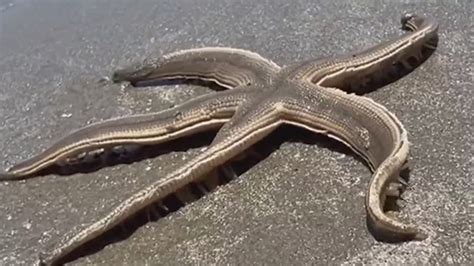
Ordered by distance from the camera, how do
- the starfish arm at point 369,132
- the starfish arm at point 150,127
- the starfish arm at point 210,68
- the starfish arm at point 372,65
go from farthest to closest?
1. the starfish arm at point 210,68
2. the starfish arm at point 372,65
3. the starfish arm at point 150,127
4. the starfish arm at point 369,132

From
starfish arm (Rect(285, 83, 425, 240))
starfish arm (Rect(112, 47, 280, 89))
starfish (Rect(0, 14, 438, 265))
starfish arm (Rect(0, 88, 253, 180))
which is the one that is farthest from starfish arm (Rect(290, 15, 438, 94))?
starfish arm (Rect(0, 88, 253, 180))

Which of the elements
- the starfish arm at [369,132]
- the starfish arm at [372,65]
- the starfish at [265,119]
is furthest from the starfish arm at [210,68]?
the starfish arm at [369,132]

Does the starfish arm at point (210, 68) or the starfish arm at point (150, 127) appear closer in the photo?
the starfish arm at point (150, 127)

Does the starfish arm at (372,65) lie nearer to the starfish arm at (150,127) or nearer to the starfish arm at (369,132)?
the starfish arm at (369,132)

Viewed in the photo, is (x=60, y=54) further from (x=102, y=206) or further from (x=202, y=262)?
(x=202, y=262)

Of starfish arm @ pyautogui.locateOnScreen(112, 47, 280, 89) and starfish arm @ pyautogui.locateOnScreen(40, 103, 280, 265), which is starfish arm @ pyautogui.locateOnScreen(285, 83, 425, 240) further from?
starfish arm @ pyautogui.locateOnScreen(112, 47, 280, 89)

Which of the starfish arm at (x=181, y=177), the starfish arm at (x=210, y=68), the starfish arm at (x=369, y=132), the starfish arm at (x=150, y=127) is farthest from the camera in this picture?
the starfish arm at (x=210, y=68)

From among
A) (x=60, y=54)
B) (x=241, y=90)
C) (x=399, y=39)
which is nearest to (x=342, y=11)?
(x=399, y=39)
